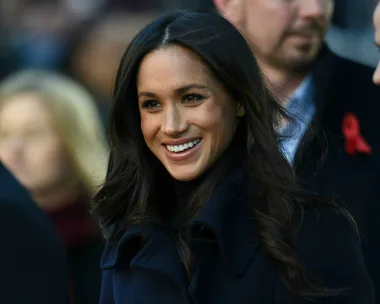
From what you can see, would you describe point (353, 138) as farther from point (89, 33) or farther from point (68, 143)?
point (89, 33)

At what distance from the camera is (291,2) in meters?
4.18

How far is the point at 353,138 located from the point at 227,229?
1.23 meters

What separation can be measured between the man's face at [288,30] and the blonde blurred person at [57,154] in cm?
120

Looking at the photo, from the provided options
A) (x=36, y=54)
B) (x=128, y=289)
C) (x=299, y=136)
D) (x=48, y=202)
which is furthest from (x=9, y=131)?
(x=36, y=54)

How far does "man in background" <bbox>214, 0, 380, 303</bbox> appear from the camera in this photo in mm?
3893

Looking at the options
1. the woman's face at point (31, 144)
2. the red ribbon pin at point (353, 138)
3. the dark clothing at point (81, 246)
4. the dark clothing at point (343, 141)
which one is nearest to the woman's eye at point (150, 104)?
the dark clothing at point (343, 141)

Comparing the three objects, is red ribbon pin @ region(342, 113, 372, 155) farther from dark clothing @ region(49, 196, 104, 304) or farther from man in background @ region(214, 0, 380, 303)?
dark clothing @ region(49, 196, 104, 304)

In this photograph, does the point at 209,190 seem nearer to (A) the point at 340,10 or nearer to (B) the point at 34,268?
(B) the point at 34,268

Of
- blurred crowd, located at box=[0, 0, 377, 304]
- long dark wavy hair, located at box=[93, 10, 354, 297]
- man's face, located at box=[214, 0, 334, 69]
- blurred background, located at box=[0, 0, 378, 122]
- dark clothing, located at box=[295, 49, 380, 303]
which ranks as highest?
long dark wavy hair, located at box=[93, 10, 354, 297]

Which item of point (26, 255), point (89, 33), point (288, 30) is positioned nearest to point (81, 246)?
point (288, 30)

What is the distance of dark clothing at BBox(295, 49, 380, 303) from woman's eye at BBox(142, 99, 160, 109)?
87 centimetres

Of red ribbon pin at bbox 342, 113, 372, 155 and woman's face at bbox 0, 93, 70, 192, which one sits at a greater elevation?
red ribbon pin at bbox 342, 113, 372, 155

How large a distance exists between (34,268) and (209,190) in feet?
2.36

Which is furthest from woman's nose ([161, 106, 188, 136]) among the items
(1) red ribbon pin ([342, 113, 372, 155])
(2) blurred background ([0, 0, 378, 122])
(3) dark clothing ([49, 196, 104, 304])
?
(2) blurred background ([0, 0, 378, 122])
